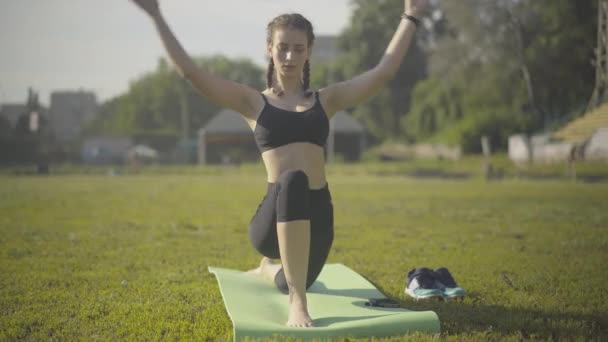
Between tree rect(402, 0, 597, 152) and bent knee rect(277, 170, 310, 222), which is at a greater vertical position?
tree rect(402, 0, 597, 152)

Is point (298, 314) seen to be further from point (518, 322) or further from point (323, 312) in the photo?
point (518, 322)

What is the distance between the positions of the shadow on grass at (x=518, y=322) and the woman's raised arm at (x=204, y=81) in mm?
1822

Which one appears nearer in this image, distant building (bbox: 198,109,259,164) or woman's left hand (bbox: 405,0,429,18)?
woman's left hand (bbox: 405,0,429,18)

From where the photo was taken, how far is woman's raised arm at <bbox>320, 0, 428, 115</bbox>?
11.5ft

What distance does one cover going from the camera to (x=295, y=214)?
3.10m

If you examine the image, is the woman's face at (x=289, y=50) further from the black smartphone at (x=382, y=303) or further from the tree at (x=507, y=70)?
the tree at (x=507, y=70)

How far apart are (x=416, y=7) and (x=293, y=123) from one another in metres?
1.23

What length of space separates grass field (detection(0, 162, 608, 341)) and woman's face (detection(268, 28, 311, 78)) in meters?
1.65

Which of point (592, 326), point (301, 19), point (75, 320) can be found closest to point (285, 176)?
point (301, 19)

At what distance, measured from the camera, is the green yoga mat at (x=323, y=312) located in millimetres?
2986

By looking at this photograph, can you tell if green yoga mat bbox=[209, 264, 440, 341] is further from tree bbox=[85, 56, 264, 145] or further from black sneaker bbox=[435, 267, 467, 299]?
tree bbox=[85, 56, 264, 145]

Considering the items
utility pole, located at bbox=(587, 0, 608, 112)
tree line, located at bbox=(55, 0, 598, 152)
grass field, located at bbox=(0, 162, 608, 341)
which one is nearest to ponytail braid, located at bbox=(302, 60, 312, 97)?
grass field, located at bbox=(0, 162, 608, 341)

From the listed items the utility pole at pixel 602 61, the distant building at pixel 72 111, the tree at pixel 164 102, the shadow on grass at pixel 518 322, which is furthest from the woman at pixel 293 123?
the tree at pixel 164 102

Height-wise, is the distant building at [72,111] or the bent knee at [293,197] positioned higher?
the distant building at [72,111]
